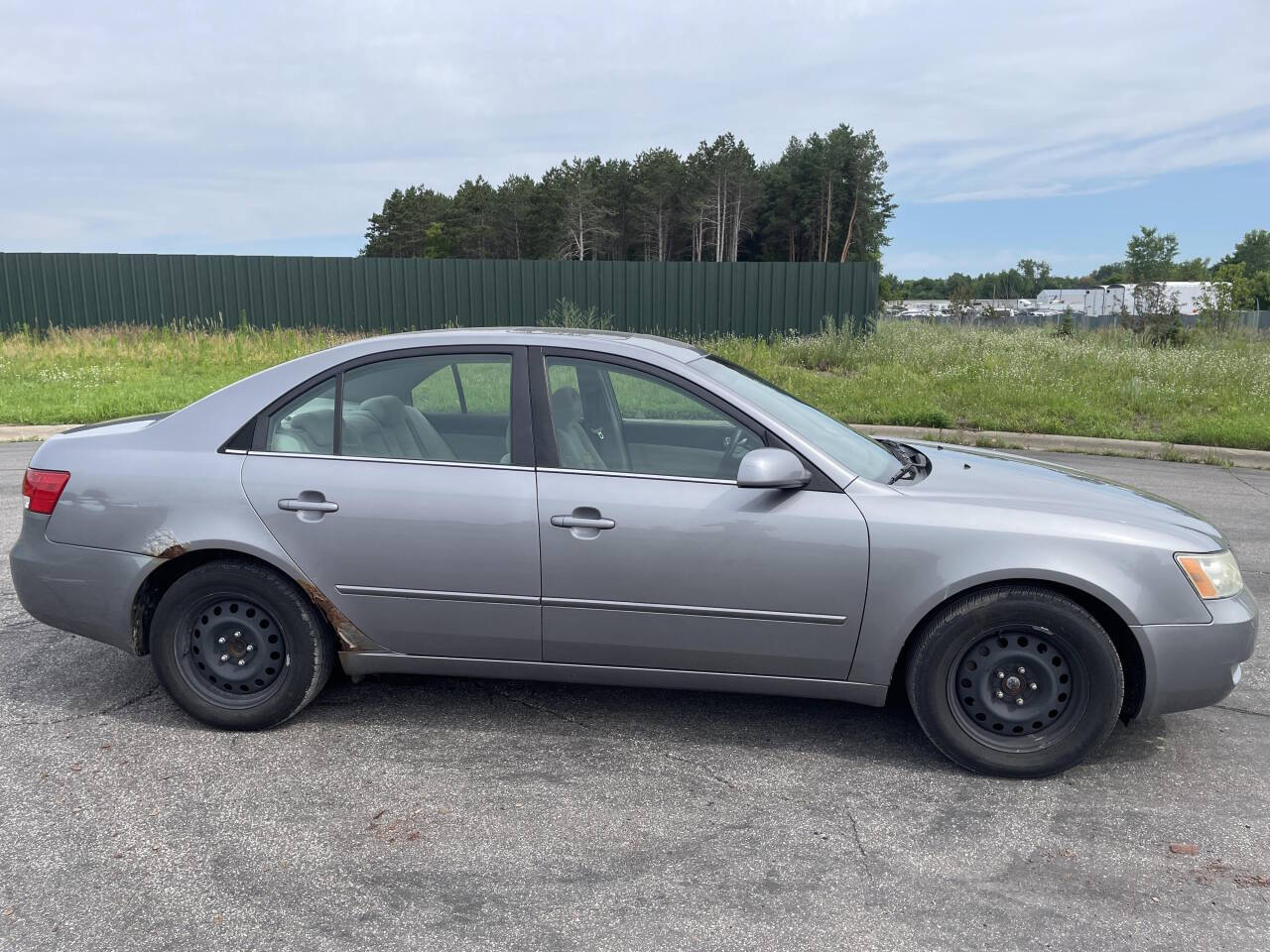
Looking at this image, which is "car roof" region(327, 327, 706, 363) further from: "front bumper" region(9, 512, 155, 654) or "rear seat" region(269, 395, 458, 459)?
"front bumper" region(9, 512, 155, 654)

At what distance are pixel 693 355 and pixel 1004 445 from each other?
28.6 feet

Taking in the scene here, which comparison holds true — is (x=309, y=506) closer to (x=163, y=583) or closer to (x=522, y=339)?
(x=163, y=583)

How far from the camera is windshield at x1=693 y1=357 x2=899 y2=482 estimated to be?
12.6 feet

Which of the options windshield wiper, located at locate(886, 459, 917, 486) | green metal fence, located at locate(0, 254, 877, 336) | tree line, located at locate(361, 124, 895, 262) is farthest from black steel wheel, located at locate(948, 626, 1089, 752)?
tree line, located at locate(361, 124, 895, 262)

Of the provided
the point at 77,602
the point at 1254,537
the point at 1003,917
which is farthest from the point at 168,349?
the point at 1003,917

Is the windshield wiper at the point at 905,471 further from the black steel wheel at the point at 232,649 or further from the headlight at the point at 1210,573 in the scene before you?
the black steel wheel at the point at 232,649

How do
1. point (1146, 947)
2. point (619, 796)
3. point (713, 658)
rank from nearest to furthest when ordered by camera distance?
point (1146, 947) < point (619, 796) < point (713, 658)

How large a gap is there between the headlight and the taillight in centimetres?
430

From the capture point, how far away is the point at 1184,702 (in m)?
3.53

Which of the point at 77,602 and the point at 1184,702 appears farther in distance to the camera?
the point at 77,602

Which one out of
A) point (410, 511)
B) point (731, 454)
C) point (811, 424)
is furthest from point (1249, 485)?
point (410, 511)

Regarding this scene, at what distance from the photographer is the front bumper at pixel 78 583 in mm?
3916

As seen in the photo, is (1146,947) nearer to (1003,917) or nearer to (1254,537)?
(1003,917)

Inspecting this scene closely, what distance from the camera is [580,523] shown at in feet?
11.9
